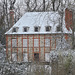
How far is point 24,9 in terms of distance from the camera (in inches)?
1043

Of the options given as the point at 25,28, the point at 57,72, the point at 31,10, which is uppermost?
the point at 31,10

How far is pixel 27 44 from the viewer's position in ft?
73.2

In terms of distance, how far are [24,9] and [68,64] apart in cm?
2097

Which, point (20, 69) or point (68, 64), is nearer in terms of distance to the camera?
point (68, 64)

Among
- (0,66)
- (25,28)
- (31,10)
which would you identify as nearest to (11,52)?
(25,28)

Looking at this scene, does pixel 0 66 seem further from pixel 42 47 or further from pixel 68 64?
pixel 42 47

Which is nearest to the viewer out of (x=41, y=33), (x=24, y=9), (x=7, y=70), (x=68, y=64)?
(x=68, y=64)

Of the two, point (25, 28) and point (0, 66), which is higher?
point (25, 28)

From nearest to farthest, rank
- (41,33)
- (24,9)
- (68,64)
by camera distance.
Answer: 1. (68,64)
2. (41,33)
3. (24,9)

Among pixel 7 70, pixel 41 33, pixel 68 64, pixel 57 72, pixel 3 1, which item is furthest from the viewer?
pixel 3 1

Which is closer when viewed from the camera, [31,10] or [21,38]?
[21,38]

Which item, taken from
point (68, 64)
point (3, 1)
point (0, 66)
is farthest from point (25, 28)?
point (68, 64)

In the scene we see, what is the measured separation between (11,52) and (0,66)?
584 inches

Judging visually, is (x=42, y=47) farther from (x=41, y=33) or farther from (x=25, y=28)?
(x=25, y=28)
